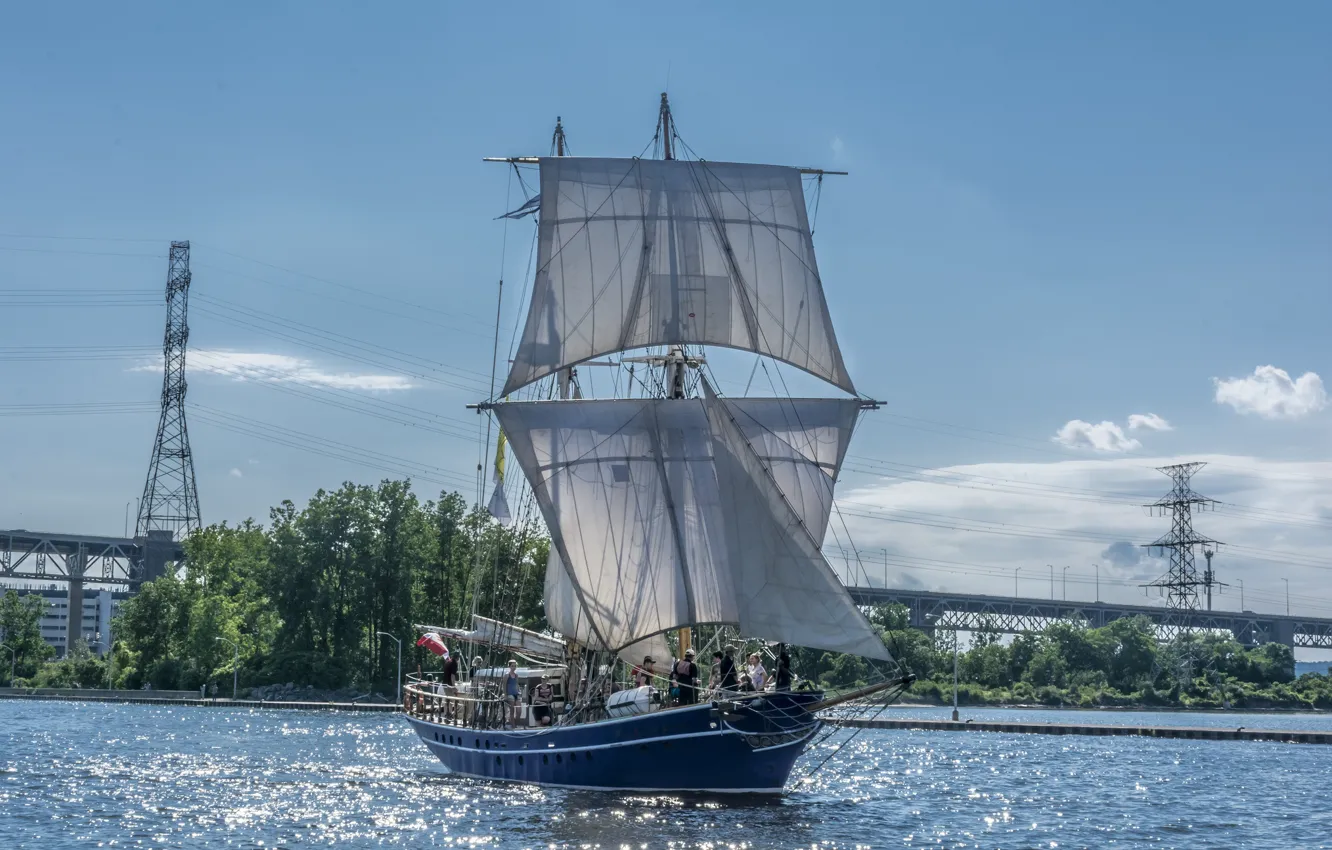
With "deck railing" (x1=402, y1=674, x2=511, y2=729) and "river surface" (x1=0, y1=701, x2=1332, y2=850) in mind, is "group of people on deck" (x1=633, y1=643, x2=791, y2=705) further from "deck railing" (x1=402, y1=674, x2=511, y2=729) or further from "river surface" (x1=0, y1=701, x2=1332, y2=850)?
"deck railing" (x1=402, y1=674, x2=511, y2=729)

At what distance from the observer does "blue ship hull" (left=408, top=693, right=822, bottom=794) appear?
149 feet

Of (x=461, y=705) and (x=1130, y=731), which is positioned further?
(x=1130, y=731)

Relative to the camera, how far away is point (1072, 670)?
17425 centimetres

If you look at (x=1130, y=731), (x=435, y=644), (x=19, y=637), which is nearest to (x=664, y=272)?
(x=435, y=644)

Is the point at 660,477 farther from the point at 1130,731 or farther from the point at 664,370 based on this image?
the point at 1130,731

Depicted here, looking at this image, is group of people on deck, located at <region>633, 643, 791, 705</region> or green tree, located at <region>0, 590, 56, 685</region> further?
green tree, located at <region>0, 590, 56, 685</region>

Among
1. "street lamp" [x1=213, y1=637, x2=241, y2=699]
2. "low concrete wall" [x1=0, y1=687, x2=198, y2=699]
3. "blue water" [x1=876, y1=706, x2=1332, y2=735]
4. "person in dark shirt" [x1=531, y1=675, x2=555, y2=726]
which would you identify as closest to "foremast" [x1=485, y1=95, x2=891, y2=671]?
"person in dark shirt" [x1=531, y1=675, x2=555, y2=726]

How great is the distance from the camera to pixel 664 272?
189ft

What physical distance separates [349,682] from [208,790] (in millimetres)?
84417

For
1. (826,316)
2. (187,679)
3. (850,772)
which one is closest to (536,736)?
(850,772)

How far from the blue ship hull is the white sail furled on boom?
15.6m

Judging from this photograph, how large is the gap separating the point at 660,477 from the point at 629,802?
44.8 ft

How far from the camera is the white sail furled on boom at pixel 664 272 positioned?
57.5 meters

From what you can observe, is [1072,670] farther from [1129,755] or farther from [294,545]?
[1129,755]
